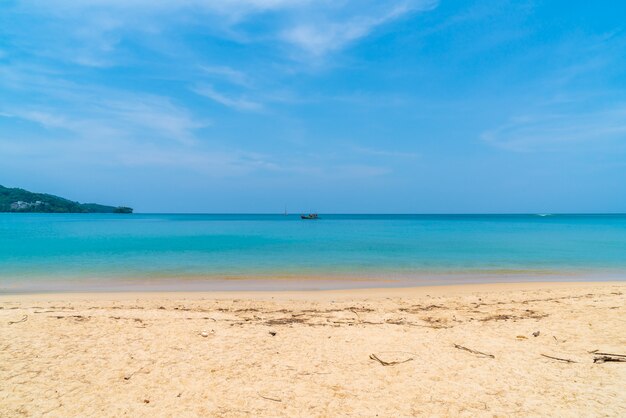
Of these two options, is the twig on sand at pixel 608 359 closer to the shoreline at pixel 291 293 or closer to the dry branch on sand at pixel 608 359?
the dry branch on sand at pixel 608 359

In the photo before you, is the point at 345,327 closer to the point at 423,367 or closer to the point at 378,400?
the point at 423,367

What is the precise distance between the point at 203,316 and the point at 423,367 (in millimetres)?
5312

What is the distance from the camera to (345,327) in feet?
26.8

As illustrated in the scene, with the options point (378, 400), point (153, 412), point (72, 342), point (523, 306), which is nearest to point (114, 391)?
point (153, 412)

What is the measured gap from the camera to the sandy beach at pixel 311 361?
4746 mm

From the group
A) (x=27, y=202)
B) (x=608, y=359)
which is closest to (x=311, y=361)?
(x=608, y=359)

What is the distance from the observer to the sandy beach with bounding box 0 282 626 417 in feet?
15.6

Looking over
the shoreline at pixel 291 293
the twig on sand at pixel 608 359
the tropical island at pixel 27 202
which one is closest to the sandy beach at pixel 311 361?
the twig on sand at pixel 608 359

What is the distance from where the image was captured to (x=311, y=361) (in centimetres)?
615

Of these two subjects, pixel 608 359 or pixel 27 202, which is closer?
pixel 608 359

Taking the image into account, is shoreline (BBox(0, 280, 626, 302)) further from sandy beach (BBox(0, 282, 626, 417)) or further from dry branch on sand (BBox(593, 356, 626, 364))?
dry branch on sand (BBox(593, 356, 626, 364))

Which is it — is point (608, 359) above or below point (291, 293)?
above

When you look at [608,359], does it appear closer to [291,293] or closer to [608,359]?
[608,359]

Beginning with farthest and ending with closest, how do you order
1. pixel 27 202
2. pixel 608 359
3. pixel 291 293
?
1. pixel 27 202
2. pixel 291 293
3. pixel 608 359
